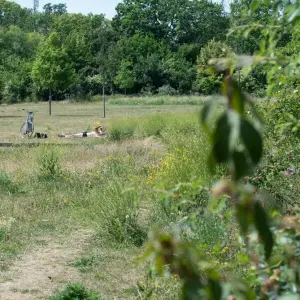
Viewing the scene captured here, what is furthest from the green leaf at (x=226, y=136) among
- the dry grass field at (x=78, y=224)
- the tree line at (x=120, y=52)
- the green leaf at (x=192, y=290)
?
the tree line at (x=120, y=52)

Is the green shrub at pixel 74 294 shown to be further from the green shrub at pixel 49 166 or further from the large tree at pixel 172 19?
the large tree at pixel 172 19

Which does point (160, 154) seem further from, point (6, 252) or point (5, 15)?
point (5, 15)

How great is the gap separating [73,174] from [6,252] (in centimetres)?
460

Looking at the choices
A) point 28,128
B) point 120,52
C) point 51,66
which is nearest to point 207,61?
point 28,128

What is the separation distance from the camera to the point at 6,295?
18.6 feet

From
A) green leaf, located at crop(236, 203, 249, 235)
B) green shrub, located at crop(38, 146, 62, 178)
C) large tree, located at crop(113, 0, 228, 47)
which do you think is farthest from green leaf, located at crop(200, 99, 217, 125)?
large tree, located at crop(113, 0, 228, 47)

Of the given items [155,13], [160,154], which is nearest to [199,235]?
[160,154]

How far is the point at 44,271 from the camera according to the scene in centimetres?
642

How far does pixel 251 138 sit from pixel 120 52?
62080 mm

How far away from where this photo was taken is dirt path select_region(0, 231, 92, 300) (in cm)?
579

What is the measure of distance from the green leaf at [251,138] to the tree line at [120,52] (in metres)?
40.7

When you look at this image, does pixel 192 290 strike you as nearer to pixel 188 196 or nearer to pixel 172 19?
pixel 188 196

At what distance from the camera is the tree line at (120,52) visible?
43625mm

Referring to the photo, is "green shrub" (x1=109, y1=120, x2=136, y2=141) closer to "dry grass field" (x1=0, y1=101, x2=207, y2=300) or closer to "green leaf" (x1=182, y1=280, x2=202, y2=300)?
"dry grass field" (x1=0, y1=101, x2=207, y2=300)
